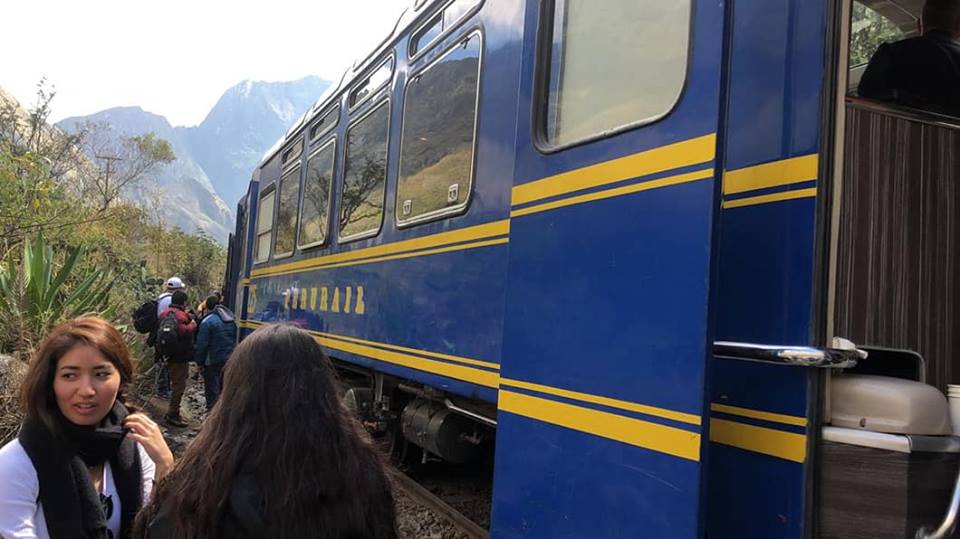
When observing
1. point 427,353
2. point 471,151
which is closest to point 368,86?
point 471,151

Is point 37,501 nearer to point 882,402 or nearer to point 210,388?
point 882,402

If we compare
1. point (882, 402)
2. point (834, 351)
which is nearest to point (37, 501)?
point (834, 351)

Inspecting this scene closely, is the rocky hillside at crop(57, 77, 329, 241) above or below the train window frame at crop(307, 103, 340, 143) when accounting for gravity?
above

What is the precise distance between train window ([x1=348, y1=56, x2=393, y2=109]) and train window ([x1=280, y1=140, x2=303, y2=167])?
169cm

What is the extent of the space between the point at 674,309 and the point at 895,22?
199 cm

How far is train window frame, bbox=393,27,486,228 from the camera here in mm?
3402

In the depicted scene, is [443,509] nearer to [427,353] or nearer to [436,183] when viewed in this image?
[427,353]

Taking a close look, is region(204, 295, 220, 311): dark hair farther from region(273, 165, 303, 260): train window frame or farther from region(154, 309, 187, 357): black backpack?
region(273, 165, 303, 260): train window frame

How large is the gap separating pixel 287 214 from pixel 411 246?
3.58 m

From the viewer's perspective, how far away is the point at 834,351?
5.35ft

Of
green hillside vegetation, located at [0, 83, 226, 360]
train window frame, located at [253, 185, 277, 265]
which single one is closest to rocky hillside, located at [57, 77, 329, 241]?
green hillside vegetation, located at [0, 83, 226, 360]

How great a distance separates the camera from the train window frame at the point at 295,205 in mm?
6641

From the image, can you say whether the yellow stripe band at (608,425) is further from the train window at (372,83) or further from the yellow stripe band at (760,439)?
the train window at (372,83)

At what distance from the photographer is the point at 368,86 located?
5.10 m
